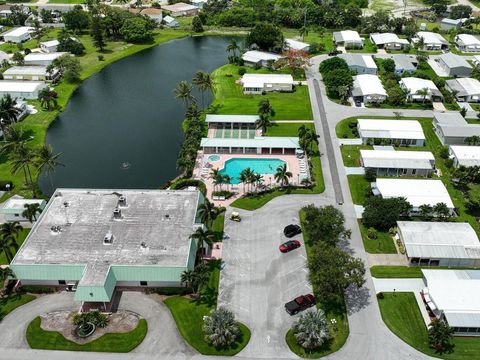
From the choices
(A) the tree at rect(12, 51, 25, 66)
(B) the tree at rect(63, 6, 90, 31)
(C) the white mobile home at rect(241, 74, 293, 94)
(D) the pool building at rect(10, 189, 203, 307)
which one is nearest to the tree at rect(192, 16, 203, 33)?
(B) the tree at rect(63, 6, 90, 31)

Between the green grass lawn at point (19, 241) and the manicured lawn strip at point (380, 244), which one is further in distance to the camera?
the manicured lawn strip at point (380, 244)

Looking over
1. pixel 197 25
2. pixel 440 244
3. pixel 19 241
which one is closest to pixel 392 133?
pixel 440 244

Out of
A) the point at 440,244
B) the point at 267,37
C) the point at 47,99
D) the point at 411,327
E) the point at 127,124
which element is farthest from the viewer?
the point at 267,37

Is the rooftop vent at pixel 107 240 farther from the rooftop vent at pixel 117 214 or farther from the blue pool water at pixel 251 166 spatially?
the blue pool water at pixel 251 166

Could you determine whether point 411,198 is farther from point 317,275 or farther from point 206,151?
point 206,151

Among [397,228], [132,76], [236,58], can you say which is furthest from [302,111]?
[132,76]

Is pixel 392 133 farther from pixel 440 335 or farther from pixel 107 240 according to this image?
pixel 107 240

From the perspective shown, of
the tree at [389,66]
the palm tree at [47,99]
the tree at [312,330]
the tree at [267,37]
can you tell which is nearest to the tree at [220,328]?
the tree at [312,330]
